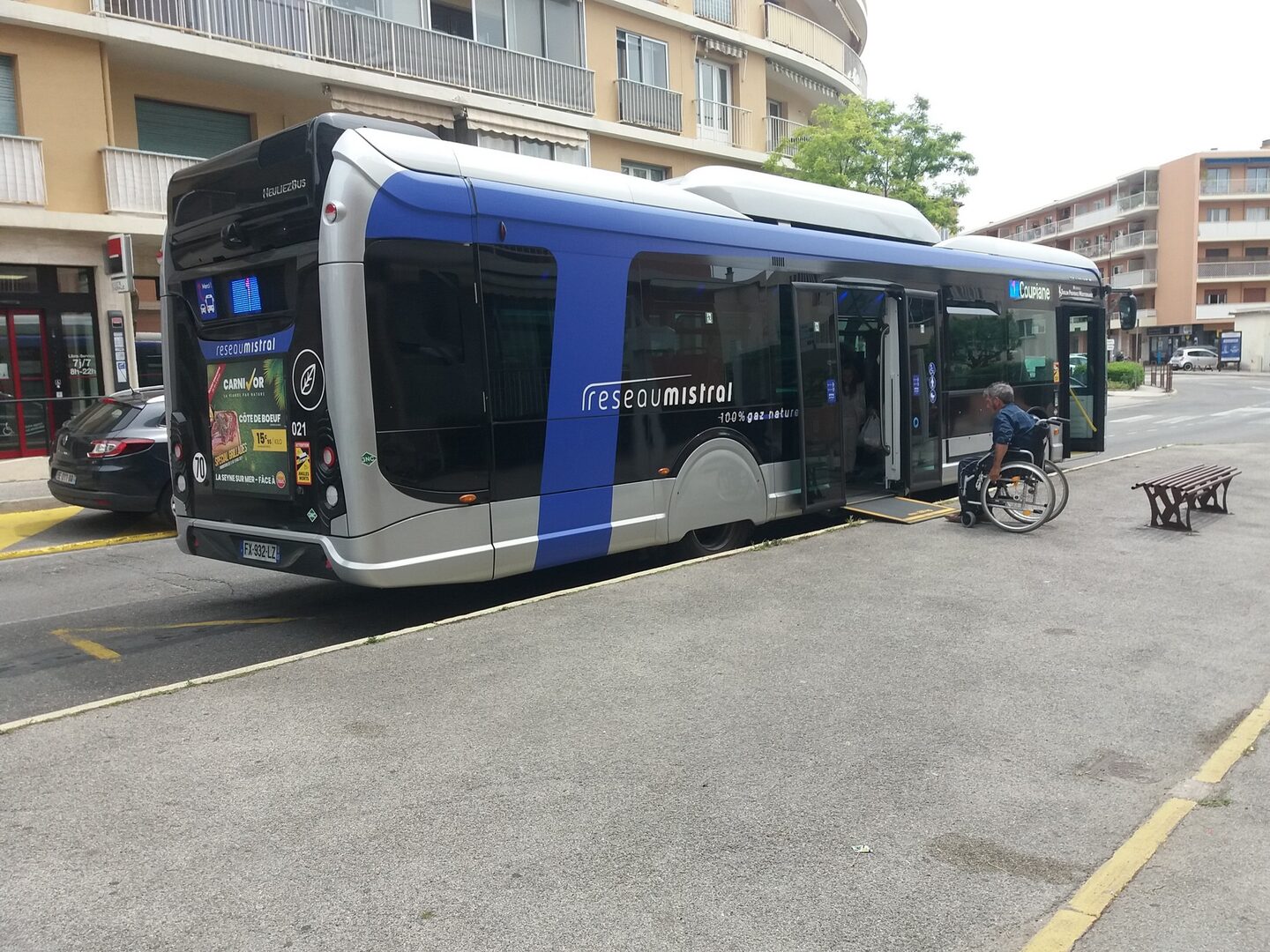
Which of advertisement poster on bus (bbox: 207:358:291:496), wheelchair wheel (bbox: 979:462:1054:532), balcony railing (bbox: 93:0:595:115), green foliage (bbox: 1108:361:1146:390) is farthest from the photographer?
green foliage (bbox: 1108:361:1146:390)

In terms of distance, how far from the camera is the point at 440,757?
4355 millimetres

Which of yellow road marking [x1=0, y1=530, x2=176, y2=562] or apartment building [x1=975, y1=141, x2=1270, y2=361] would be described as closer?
yellow road marking [x1=0, y1=530, x2=176, y2=562]

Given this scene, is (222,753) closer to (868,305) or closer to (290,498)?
(290,498)

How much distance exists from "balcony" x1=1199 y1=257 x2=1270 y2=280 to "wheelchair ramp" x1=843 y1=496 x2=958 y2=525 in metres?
70.2

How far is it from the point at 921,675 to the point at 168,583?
6.48 metres

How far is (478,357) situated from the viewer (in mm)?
6523

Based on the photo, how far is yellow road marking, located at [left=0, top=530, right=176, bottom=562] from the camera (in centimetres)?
1023

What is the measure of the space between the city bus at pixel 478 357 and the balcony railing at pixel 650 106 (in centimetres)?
1594

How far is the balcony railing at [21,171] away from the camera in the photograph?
1595 centimetres

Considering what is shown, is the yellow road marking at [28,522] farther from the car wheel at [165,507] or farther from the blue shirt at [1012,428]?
the blue shirt at [1012,428]

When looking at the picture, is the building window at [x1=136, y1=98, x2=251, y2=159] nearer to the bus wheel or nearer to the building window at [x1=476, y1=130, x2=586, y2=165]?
the building window at [x1=476, y1=130, x2=586, y2=165]

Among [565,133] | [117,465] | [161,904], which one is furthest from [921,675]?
[565,133]

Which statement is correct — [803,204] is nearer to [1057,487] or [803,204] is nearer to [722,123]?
[1057,487]

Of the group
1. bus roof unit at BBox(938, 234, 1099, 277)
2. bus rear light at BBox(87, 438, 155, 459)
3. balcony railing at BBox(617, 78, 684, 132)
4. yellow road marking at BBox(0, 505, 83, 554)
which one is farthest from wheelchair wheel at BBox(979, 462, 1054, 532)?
balcony railing at BBox(617, 78, 684, 132)
